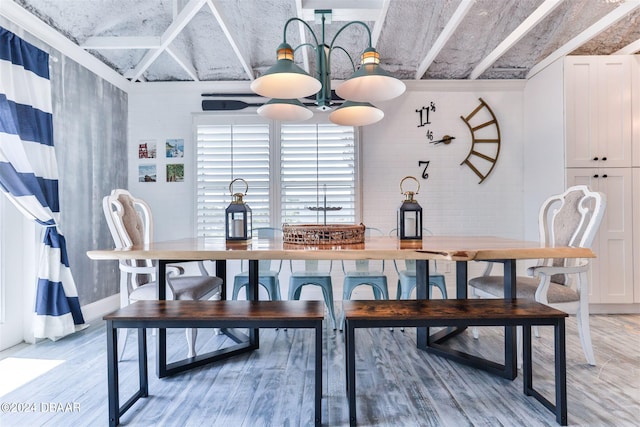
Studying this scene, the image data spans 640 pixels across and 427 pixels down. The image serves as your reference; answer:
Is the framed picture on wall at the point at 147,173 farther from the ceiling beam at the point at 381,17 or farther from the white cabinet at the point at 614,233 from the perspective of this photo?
the white cabinet at the point at 614,233

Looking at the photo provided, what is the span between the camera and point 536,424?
1632 mm

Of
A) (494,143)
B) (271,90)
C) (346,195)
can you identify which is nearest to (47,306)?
(271,90)

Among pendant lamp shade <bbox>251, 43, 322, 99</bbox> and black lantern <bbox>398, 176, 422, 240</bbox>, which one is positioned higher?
pendant lamp shade <bbox>251, 43, 322, 99</bbox>

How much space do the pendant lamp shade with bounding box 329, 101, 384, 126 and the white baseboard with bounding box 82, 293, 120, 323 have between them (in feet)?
9.52

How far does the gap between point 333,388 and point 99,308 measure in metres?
2.72

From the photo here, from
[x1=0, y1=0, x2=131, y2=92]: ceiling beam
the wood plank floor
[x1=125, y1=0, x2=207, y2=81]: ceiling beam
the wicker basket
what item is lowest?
the wood plank floor

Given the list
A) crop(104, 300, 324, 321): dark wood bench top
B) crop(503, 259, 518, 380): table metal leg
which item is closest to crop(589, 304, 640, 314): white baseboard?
crop(503, 259, 518, 380): table metal leg

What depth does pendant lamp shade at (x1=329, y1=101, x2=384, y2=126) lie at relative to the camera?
7.77 feet

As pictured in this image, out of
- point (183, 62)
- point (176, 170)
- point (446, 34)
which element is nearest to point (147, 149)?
point (176, 170)

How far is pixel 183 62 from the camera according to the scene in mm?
3561

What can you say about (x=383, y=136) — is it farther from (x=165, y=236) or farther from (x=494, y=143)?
(x=165, y=236)

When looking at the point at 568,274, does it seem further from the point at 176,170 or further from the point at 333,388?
the point at 176,170

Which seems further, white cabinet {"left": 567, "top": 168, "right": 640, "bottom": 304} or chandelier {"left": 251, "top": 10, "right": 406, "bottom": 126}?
white cabinet {"left": 567, "top": 168, "right": 640, "bottom": 304}

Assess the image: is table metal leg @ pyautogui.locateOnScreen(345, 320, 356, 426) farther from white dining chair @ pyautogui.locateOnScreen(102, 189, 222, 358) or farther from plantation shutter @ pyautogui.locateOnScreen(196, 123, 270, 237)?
plantation shutter @ pyautogui.locateOnScreen(196, 123, 270, 237)
